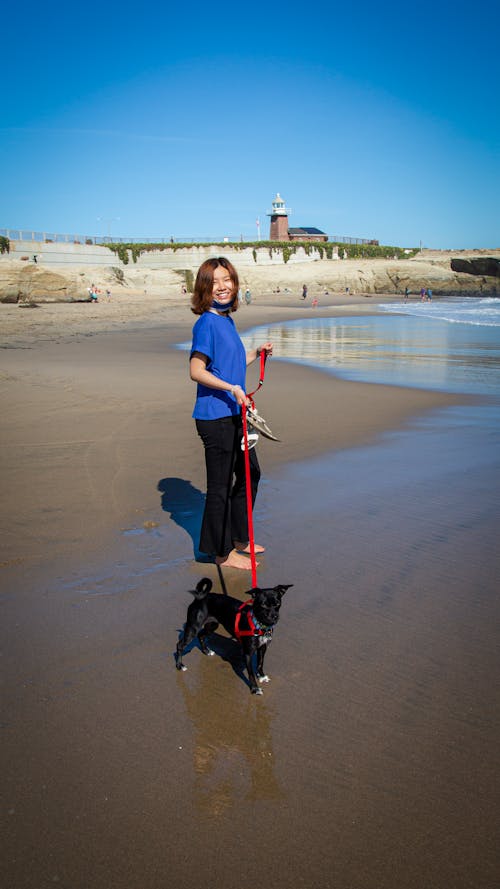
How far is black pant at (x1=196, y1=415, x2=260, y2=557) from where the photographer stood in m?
3.93

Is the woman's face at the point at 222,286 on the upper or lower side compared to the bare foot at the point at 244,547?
upper

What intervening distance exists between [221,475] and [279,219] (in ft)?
344

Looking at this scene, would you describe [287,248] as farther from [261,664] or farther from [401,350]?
[261,664]

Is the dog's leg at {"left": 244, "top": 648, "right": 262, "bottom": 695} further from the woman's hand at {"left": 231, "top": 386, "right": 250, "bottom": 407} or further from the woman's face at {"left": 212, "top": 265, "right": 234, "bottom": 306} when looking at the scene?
the woman's face at {"left": 212, "top": 265, "right": 234, "bottom": 306}

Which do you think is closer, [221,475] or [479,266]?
[221,475]

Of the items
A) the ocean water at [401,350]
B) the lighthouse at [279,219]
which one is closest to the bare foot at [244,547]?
the ocean water at [401,350]

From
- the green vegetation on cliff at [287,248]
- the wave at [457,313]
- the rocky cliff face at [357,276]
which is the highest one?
the green vegetation on cliff at [287,248]

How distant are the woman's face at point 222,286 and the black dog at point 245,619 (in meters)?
1.82

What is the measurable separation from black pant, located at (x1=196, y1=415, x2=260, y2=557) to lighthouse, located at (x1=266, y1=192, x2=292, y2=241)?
103m

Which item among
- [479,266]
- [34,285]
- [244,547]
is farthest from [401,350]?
[479,266]

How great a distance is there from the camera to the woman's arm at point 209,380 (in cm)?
362

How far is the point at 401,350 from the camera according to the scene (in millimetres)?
18141

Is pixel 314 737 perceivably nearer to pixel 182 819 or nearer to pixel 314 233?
pixel 182 819

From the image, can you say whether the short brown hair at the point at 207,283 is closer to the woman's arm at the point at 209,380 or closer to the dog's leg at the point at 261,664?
the woman's arm at the point at 209,380
